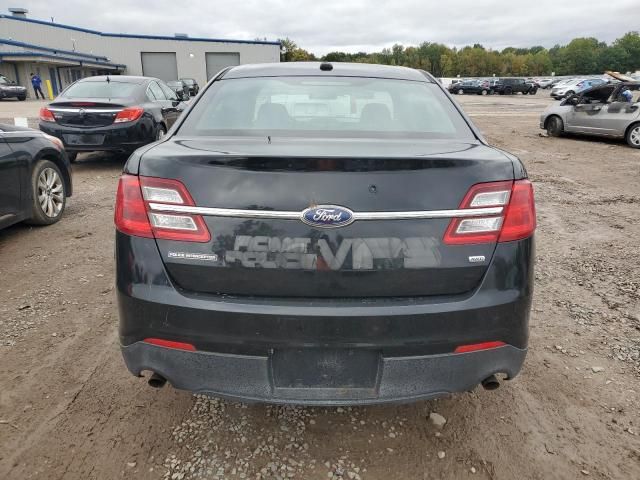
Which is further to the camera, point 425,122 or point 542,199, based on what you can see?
point 542,199

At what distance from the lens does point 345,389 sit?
74.7 inches

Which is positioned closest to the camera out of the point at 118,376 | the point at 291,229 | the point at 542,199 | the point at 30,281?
the point at 291,229

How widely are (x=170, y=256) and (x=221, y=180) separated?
348mm

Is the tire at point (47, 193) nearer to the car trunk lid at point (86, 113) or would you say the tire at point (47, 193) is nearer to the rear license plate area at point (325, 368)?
the car trunk lid at point (86, 113)

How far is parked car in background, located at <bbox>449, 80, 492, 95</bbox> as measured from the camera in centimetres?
5031

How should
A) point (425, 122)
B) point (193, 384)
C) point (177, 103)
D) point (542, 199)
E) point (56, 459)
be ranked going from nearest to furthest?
point (193, 384) → point (56, 459) → point (425, 122) → point (542, 199) → point (177, 103)

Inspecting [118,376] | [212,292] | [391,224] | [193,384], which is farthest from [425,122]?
[118,376]

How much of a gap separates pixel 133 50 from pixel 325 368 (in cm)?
5238

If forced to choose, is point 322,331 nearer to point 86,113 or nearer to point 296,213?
point 296,213

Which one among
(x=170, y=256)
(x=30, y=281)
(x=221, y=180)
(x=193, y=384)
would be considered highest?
(x=221, y=180)

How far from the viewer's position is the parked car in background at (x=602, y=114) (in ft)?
38.5

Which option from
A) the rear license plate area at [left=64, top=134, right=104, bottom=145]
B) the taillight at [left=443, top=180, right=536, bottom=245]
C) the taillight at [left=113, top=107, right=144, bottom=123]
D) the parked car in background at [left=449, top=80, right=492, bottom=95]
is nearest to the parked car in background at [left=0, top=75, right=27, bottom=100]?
the rear license plate area at [left=64, top=134, right=104, bottom=145]

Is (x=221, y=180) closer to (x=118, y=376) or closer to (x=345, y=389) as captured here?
(x=345, y=389)

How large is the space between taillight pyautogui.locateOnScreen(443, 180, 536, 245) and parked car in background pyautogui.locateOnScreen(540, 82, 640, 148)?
11.9 meters
